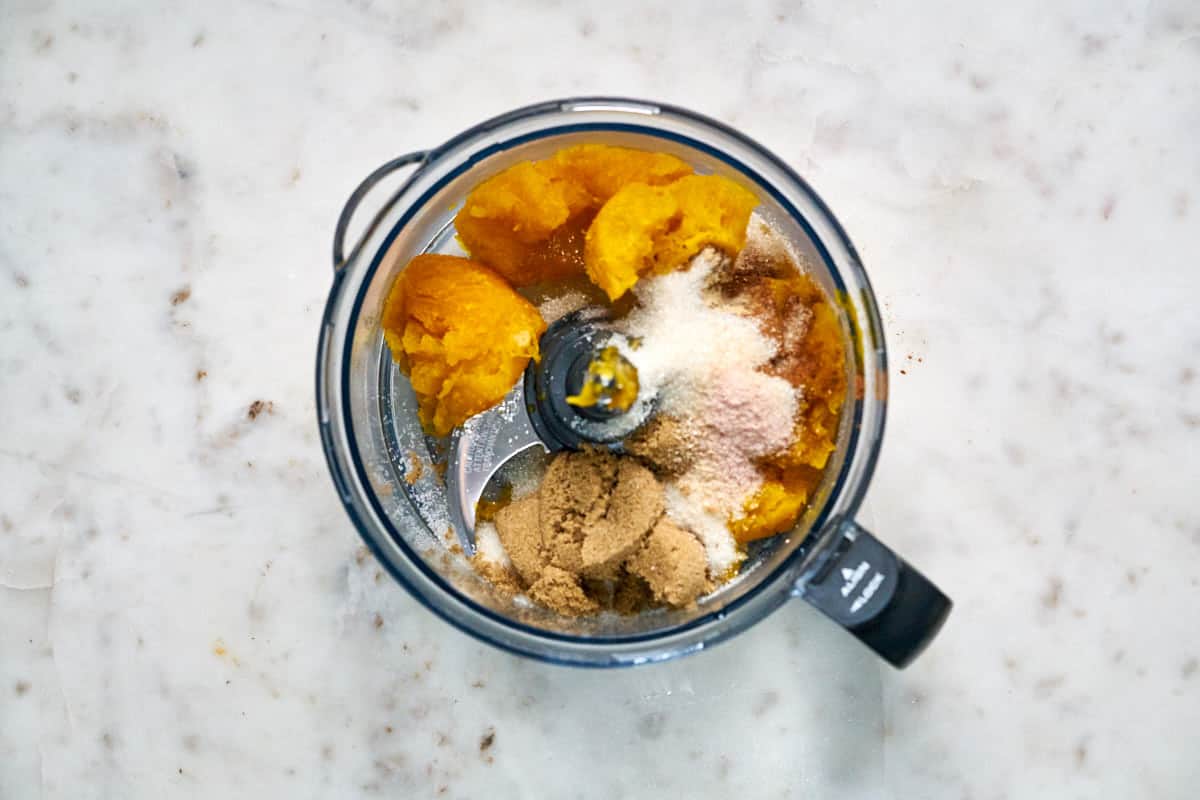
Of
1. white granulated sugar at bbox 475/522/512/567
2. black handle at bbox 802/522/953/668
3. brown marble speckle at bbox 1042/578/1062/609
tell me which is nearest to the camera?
black handle at bbox 802/522/953/668

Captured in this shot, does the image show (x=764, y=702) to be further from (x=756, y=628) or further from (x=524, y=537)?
(x=524, y=537)

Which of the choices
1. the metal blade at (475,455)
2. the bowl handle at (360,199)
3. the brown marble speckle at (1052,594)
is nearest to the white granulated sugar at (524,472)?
the metal blade at (475,455)

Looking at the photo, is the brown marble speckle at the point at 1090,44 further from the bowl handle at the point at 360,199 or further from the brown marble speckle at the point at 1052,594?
the bowl handle at the point at 360,199

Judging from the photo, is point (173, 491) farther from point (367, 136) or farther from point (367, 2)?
point (367, 2)

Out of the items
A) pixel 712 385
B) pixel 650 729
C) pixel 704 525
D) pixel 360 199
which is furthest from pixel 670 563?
pixel 360 199

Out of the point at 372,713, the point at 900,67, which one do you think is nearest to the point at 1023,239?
the point at 900,67

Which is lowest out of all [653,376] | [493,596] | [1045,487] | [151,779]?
[151,779]

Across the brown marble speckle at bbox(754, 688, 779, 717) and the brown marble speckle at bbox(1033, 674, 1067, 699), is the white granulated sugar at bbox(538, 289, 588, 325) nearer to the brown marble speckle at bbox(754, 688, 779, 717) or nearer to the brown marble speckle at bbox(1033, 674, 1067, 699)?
the brown marble speckle at bbox(754, 688, 779, 717)

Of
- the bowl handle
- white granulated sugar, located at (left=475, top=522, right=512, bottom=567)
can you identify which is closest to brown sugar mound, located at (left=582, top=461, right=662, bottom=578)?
white granulated sugar, located at (left=475, top=522, right=512, bottom=567)
